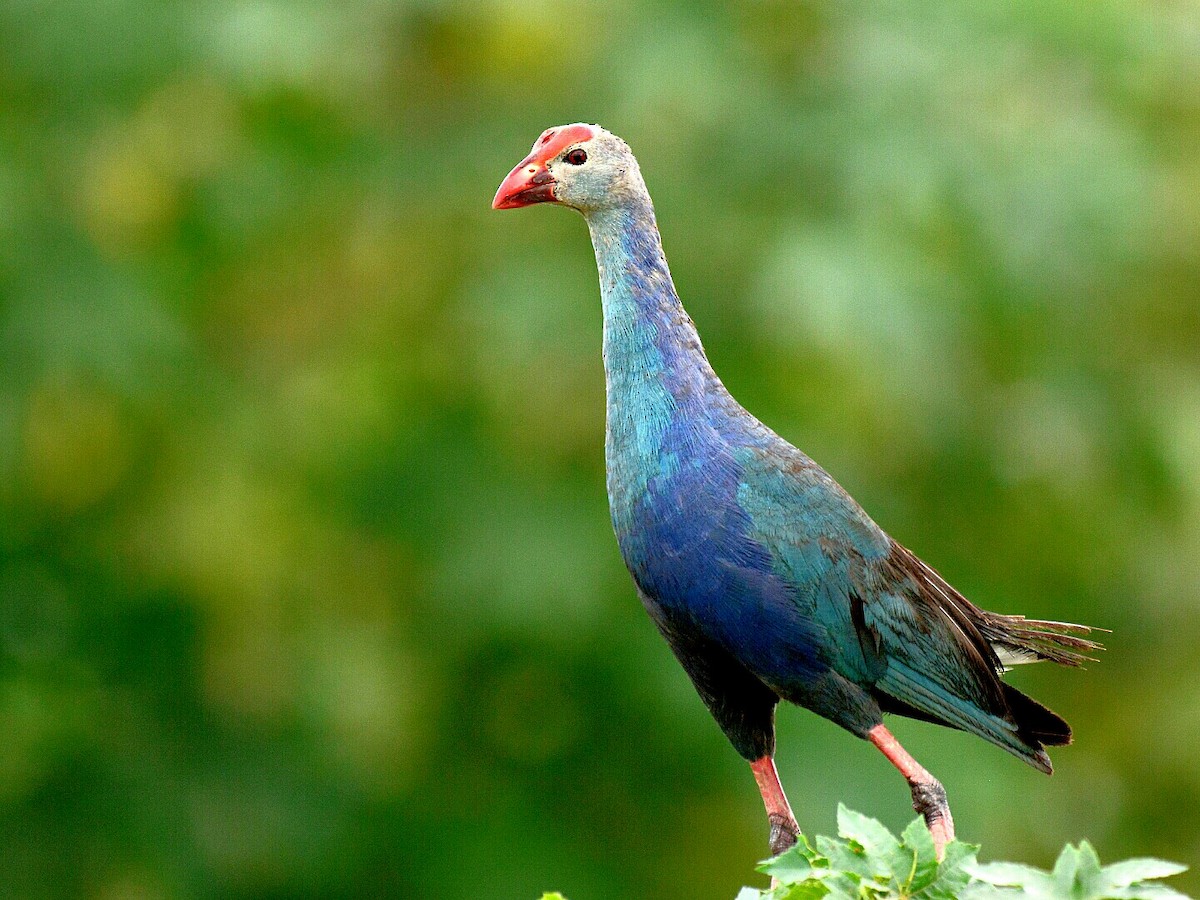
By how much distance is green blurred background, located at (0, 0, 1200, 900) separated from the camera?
716cm

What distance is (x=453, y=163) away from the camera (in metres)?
7.55

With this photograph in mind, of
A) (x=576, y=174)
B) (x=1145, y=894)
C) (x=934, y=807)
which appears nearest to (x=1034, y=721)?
(x=934, y=807)

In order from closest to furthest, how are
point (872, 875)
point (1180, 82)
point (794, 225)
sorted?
point (872, 875)
point (794, 225)
point (1180, 82)

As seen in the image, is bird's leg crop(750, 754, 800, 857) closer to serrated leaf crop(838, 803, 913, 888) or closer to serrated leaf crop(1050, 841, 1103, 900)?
serrated leaf crop(838, 803, 913, 888)

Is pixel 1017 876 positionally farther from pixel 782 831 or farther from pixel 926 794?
pixel 782 831

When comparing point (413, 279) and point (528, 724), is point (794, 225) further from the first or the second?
point (528, 724)

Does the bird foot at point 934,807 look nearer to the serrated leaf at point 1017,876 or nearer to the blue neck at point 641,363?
the serrated leaf at point 1017,876

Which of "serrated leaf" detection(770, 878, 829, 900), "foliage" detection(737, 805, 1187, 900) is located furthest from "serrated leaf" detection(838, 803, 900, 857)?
"serrated leaf" detection(770, 878, 829, 900)

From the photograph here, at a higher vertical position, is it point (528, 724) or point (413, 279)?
point (413, 279)

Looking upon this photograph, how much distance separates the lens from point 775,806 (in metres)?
3.76

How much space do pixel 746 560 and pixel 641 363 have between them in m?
0.48

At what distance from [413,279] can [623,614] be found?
70.8 inches

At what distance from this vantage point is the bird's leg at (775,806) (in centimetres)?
375

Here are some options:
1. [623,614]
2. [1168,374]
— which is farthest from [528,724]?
[1168,374]
